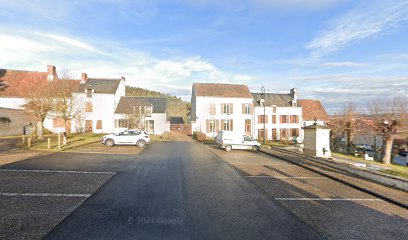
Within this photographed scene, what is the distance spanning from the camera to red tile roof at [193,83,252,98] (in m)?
41.2

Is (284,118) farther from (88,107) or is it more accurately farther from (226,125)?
(88,107)

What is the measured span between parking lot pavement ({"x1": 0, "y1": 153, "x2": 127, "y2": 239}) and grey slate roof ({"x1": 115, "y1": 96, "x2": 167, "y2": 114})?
981 inches

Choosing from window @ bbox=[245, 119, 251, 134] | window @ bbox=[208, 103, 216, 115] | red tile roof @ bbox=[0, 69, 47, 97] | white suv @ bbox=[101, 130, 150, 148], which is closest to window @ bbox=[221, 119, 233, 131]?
window @ bbox=[208, 103, 216, 115]

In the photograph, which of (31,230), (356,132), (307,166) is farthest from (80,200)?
(356,132)

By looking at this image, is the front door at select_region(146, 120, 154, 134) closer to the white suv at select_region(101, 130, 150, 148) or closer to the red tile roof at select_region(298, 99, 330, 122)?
the white suv at select_region(101, 130, 150, 148)

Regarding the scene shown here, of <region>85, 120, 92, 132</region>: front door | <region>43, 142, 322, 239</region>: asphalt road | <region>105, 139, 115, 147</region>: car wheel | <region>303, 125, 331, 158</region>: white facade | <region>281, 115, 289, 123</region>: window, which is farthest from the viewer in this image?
<region>281, 115, 289, 123</region>: window

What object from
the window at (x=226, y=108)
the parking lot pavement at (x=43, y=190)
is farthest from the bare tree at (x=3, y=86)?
the window at (x=226, y=108)

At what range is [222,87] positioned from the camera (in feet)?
141

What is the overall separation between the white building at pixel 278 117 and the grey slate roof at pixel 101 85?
2501cm

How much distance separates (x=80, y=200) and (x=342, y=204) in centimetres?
799

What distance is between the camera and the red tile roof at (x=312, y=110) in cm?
4786

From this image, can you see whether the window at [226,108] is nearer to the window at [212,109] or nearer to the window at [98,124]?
the window at [212,109]

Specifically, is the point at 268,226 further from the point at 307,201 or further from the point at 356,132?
the point at 356,132

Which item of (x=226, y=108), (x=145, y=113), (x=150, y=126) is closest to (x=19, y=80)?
(x=145, y=113)
